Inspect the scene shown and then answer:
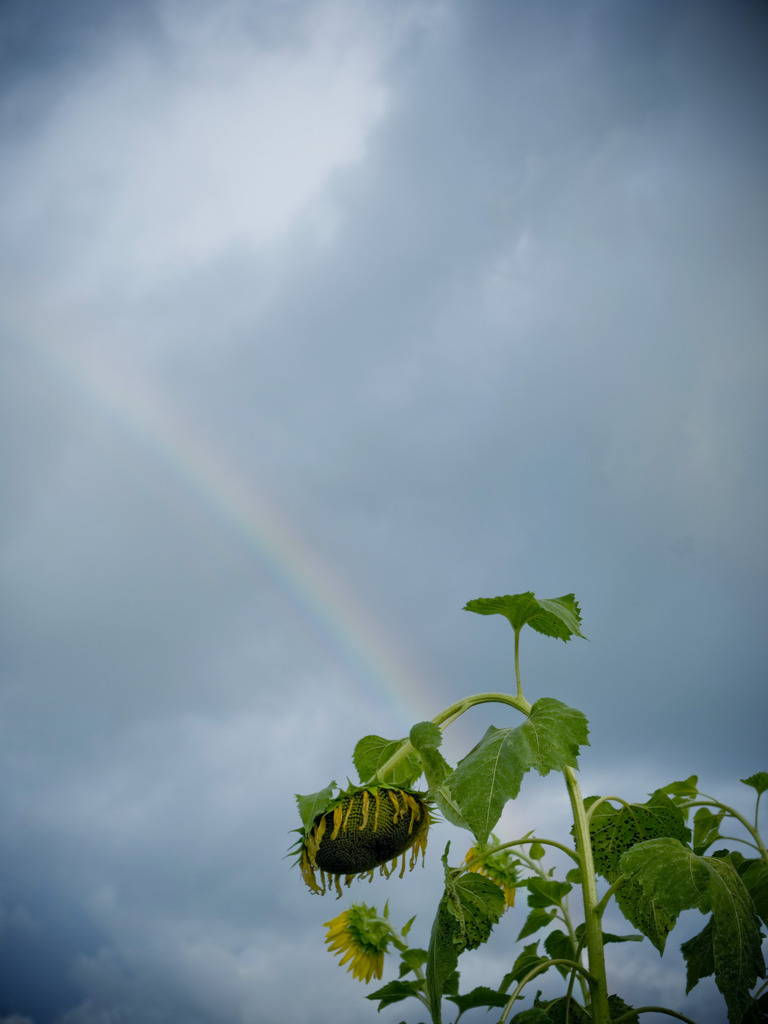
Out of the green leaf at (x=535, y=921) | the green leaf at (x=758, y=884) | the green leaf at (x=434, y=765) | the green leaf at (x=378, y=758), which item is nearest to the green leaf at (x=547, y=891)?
the green leaf at (x=535, y=921)

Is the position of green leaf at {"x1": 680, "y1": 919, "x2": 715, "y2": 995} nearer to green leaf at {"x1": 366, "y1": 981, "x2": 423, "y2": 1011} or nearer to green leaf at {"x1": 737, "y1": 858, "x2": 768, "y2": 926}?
green leaf at {"x1": 737, "y1": 858, "x2": 768, "y2": 926}

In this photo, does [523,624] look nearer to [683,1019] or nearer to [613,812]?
[613,812]

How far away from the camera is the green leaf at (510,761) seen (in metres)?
1.61

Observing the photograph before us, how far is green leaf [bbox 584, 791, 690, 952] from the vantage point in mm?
1887

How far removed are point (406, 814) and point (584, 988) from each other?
959mm

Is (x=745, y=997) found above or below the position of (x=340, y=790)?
below

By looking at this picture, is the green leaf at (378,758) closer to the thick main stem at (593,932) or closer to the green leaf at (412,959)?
the thick main stem at (593,932)

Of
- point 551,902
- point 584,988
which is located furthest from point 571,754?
point 551,902

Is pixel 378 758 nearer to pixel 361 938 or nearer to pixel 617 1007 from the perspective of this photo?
pixel 617 1007

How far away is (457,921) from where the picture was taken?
192 centimetres

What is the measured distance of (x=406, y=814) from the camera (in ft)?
6.03

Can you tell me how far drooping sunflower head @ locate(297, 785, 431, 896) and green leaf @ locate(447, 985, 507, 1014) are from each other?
69 cm

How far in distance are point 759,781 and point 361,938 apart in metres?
1.76

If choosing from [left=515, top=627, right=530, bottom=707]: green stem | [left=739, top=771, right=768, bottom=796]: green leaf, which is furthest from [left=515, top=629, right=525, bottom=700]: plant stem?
[left=739, top=771, right=768, bottom=796]: green leaf
